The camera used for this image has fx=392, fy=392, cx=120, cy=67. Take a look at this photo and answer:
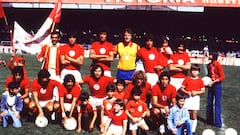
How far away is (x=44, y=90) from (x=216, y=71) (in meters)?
3.78

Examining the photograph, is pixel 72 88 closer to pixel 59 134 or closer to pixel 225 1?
pixel 59 134

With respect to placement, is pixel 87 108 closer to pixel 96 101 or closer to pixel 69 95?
pixel 96 101

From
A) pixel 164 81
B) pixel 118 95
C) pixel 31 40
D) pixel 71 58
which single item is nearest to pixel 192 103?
pixel 164 81

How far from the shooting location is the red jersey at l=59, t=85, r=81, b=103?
823cm

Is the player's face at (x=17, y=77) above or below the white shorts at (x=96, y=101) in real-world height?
above

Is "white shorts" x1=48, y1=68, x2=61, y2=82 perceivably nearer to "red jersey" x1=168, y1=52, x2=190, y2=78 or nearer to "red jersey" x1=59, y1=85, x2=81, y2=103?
"red jersey" x1=59, y1=85, x2=81, y2=103

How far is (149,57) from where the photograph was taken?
28.5 feet

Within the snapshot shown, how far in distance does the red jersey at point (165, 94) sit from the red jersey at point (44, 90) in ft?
6.85

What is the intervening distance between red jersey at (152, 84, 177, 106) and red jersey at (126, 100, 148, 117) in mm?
496

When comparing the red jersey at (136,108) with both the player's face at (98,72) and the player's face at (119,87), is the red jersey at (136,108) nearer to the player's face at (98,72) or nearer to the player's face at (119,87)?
the player's face at (119,87)

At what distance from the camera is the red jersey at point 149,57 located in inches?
341

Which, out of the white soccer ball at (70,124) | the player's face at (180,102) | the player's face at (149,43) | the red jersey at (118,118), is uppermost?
the player's face at (149,43)

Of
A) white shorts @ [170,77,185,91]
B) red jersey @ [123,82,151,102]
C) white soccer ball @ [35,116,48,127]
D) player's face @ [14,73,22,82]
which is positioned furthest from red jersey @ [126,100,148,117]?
player's face @ [14,73,22,82]

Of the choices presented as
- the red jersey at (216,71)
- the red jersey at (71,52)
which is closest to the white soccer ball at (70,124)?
the red jersey at (71,52)
